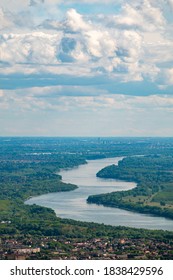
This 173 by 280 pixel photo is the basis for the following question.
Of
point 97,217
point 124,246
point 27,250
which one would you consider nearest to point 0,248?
point 27,250

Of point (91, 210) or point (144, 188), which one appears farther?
point (144, 188)

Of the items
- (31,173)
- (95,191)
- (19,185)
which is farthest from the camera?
(31,173)

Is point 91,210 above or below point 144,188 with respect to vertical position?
below

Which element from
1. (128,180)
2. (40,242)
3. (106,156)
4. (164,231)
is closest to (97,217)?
(164,231)

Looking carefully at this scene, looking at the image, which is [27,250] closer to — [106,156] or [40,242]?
[40,242]

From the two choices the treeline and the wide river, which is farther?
the treeline

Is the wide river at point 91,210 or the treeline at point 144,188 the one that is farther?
the treeline at point 144,188

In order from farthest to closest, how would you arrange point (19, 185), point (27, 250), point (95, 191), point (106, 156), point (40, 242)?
1. point (106, 156)
2. point (19, 185)
3. point (95, 191)
4. point (40, 242)
5. point (27, 250)

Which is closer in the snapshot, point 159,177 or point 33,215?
point 33,215

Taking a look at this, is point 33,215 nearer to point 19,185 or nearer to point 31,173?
point 19,185
